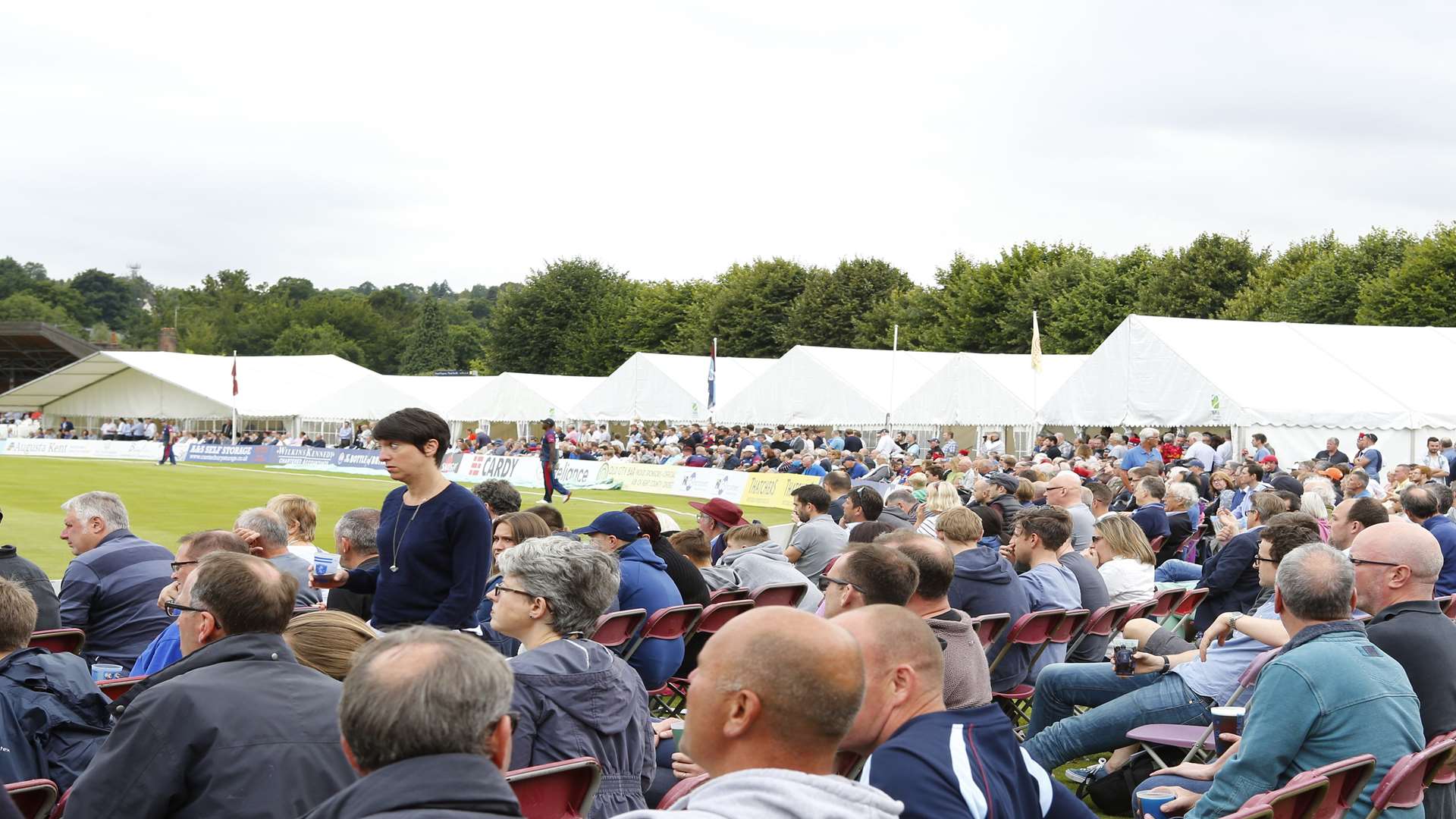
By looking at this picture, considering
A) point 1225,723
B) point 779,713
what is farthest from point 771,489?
point 779,713

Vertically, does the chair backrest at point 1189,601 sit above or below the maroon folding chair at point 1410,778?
below

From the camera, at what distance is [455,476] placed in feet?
126

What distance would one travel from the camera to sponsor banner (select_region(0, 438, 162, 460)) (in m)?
47.5

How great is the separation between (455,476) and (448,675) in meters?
37.0

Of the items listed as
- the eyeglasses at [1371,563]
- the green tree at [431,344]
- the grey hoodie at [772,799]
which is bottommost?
the grey hoodie at [772,799]

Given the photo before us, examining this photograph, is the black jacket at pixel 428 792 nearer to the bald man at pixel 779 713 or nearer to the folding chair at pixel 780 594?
the bald man at pixel 779 713

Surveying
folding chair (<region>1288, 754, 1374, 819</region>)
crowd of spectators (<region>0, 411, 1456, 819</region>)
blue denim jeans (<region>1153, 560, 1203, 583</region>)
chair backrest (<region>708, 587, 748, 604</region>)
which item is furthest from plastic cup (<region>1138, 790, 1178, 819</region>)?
blue denim jeans (<region>1153, 560, 1203, 583</region>)

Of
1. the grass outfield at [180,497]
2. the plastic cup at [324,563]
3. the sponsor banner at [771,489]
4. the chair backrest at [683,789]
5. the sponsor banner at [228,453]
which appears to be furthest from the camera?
the sponsor banner at [228,453]

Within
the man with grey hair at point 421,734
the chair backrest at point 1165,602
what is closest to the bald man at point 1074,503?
the chair backrest at point 1165,602

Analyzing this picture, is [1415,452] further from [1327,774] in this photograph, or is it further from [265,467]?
[265,467]

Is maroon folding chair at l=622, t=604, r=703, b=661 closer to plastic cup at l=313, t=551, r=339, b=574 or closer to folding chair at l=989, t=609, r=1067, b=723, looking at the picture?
folding chair at l=989, t=609, r=1067, b=723

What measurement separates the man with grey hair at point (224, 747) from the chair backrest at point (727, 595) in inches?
177

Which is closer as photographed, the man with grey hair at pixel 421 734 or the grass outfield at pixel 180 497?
Answer: the man with grey hair at pixel 421 734

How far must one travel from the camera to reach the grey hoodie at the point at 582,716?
3879 millimetres
